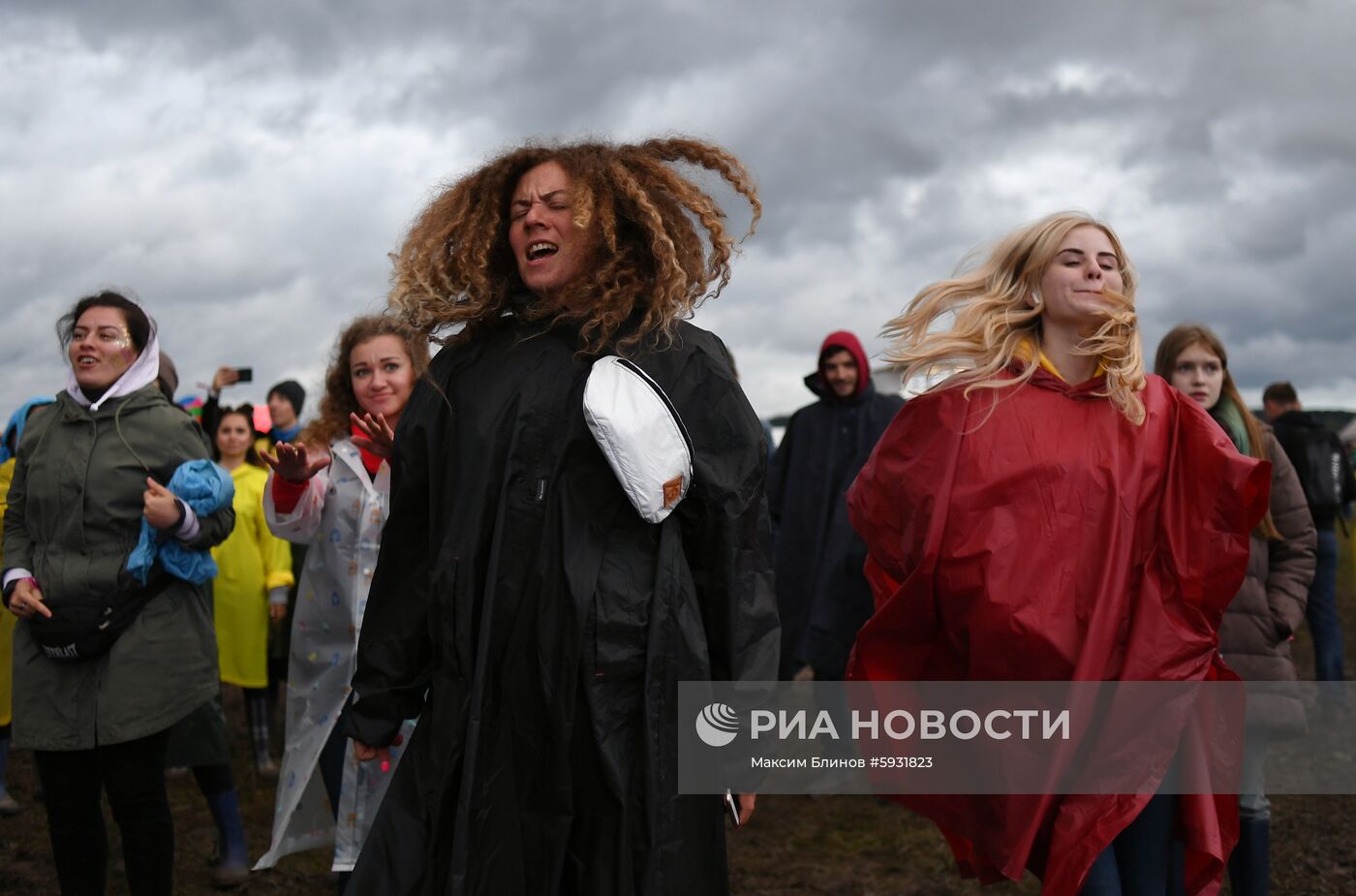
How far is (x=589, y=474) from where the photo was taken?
8.36 feet

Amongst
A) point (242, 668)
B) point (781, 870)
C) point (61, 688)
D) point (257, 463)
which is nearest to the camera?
point (61, 688)

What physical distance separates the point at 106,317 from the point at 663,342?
2.32m

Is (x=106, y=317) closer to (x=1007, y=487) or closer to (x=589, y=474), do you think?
(x=589, y=474)

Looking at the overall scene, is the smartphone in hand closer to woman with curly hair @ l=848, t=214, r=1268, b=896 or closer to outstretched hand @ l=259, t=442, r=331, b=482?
woman with curly hair @ l=848, t=214, r=1268, b=896

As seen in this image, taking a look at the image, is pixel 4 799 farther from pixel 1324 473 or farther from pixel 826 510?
pixel 1324 473

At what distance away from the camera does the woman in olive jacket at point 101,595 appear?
151 inches

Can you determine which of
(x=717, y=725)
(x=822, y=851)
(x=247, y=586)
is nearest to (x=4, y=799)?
(x=247, y=586)

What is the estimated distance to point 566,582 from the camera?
2461mm

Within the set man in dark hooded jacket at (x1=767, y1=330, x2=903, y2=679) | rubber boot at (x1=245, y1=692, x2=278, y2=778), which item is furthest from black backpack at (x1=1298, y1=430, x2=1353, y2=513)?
rubber boot at (x1=245, y1=692, x2=278, y2=778)

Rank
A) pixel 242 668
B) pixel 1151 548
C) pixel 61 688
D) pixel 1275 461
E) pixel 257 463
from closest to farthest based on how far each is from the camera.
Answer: pixel 1151 548 → pixel 61 688 → pixel 1275 461 → pixel 242 668 → pixel 257 463

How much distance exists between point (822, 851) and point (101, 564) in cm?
316

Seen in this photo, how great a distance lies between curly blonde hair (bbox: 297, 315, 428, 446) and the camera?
4332 millimetres

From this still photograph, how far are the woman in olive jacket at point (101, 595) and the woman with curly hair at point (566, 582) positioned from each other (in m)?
1.48

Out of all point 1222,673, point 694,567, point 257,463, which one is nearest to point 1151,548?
point 1222,673
